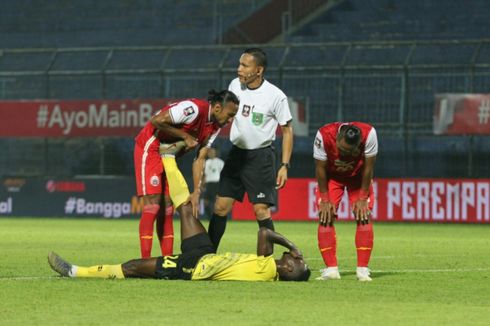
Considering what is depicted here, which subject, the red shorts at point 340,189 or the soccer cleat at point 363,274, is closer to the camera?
the soccer cleat at point 363,274

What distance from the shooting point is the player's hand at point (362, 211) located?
12344mm

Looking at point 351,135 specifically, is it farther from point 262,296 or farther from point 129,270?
point 129,270

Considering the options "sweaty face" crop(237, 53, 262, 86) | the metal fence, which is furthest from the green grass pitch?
the metal fence

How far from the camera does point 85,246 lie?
18531 mm

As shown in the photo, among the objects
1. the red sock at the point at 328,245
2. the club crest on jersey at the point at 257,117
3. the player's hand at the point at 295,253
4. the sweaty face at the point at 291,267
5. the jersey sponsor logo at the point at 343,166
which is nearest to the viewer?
the player's hand at the point at 295,253

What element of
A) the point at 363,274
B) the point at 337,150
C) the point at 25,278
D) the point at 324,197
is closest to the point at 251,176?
the point at 324,197

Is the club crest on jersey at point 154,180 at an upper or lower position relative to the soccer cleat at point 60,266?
upper

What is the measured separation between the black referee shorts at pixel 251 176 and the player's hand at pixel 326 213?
142 cm

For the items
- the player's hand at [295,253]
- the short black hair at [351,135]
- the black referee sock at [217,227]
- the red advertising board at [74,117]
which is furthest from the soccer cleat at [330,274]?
the red advertising board at [74,117]

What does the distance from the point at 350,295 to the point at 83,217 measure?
20.8 metres

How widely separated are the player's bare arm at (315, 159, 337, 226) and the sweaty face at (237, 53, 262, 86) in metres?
1.64

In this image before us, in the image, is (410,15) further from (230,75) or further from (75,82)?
(75,82)

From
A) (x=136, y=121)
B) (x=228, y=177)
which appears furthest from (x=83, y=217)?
(x=228, y=177)

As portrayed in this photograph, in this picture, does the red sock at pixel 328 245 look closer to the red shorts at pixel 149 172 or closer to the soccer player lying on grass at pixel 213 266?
the soccer player lying on grass at pixel 213 266
